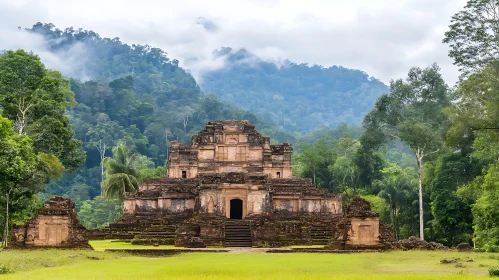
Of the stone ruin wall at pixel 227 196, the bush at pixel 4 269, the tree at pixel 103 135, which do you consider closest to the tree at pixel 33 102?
the stone ruin wall at pixel 227 196

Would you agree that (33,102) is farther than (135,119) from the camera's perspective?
No

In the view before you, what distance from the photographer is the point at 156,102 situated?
409 feet

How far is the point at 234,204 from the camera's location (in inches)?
1428

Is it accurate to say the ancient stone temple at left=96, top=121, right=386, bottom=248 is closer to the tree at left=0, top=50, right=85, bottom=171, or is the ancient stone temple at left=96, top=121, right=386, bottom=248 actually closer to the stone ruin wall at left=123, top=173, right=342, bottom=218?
the stone ruin wall at left=123, top=173, right=342, bottom=218

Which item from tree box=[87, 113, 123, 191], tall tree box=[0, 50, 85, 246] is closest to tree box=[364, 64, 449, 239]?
tall tree box=[0, 50, 85, 246]

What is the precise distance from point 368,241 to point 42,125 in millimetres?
23735

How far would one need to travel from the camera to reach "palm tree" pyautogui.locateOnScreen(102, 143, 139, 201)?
49406 mm

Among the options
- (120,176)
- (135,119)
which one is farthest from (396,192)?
(135,119)

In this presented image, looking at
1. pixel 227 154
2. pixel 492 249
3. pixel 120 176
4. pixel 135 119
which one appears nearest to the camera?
pixel 492 249

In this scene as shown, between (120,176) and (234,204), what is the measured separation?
1670 cm

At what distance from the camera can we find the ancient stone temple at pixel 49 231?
2480cm

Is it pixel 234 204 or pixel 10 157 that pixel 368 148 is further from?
pixel 10 157

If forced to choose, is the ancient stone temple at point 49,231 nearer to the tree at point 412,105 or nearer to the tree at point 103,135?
the tree at point 412,105

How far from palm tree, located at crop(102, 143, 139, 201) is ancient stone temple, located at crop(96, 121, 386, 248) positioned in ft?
28.0
